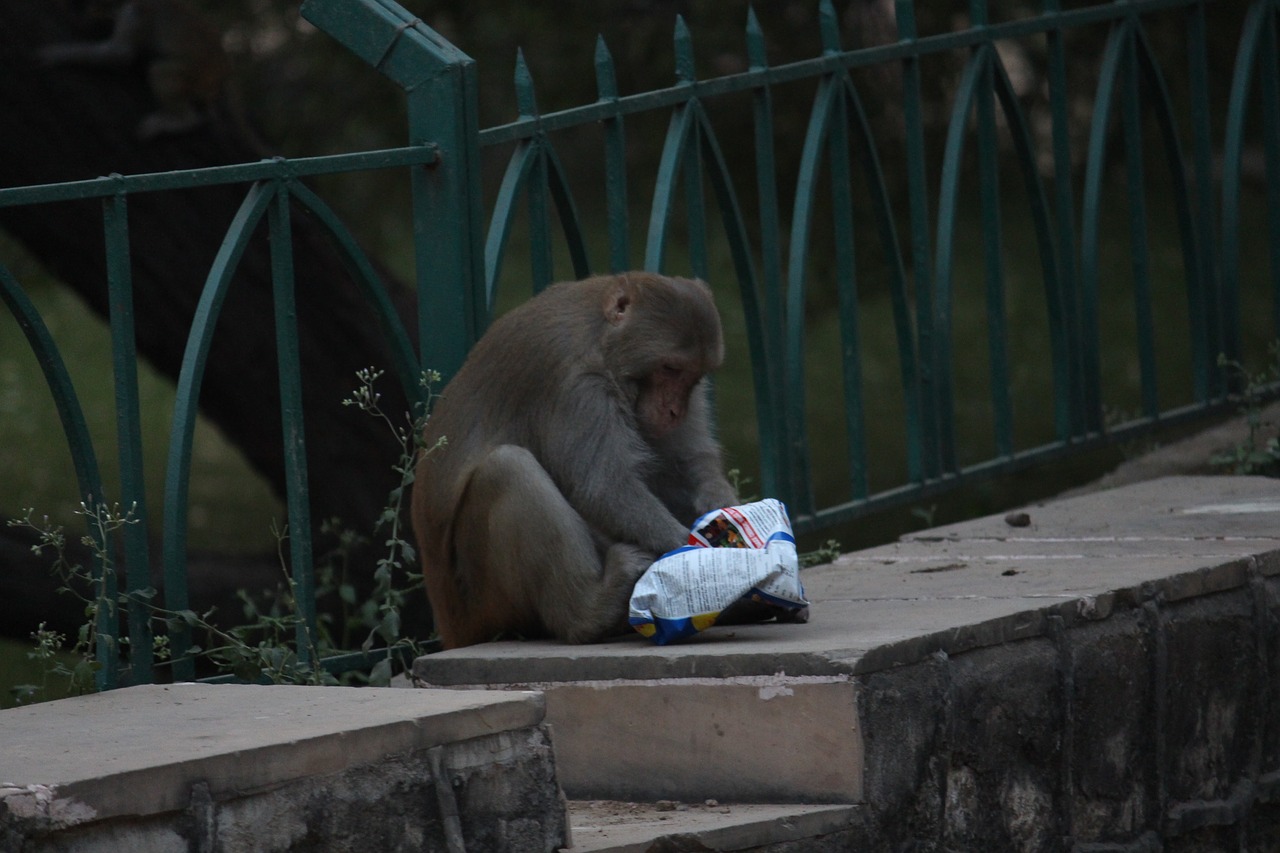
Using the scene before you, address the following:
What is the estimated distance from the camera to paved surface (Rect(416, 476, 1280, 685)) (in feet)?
10.3

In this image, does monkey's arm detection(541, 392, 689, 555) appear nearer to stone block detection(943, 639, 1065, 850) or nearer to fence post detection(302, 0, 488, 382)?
fence post detection(302, 0, 488, 382)

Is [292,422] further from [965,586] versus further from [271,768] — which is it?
[965,586]

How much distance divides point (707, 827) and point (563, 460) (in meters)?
0.86

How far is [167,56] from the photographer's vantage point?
7027mm

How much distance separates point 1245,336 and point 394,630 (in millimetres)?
8303

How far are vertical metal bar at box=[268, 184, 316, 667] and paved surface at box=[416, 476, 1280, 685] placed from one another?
25 cm

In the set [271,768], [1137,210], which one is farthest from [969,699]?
[1137,210]

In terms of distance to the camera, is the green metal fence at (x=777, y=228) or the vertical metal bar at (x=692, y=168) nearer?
the green metal fence at (x=777, y=228)

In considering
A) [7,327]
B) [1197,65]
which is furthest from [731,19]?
[7,327]

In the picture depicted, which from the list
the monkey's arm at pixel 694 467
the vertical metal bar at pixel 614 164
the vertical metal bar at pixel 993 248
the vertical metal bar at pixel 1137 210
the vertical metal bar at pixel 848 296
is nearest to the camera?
the monkey's arm at pixel 694 467

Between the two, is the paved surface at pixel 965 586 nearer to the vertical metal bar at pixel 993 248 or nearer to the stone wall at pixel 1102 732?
the stone wall at pixel 1102 732

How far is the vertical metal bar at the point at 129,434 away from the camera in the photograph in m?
3.17

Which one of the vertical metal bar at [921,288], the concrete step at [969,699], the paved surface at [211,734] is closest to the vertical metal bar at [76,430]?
the paved surface at [211,734]

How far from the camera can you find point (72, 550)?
6527mm
